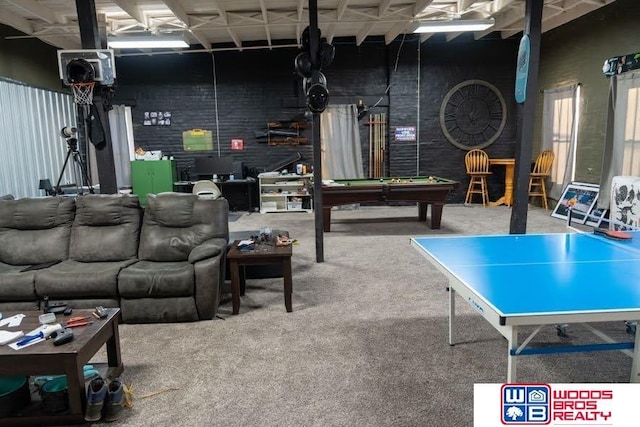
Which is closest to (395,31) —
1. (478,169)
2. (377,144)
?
(377,144)

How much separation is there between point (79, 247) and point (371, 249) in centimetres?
342

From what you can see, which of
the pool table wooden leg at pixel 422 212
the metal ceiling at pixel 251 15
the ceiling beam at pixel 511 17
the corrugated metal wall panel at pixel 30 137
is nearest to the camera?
the metal ceiling at pixel 251 15

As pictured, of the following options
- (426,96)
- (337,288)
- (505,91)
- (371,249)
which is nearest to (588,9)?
(505,91)

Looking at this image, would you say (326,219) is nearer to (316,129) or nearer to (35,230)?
(316,129)

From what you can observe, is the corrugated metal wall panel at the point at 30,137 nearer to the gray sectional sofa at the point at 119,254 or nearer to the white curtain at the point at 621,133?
the gray sectional sofa at the point at 119,254

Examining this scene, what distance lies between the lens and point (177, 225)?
3.93m

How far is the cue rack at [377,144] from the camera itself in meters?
9.08

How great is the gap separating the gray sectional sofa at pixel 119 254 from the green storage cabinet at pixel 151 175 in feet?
14.9

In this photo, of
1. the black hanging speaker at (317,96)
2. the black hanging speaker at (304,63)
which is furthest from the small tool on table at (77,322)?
the black hanging speaker at (304,63)

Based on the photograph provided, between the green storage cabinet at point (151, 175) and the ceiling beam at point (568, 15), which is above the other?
the ceiling beam at point (568, 15)

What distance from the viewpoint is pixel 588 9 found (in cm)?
700

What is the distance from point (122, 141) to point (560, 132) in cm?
873

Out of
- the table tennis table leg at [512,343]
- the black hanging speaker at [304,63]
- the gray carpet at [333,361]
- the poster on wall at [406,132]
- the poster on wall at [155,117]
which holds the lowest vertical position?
the gray carpet at [333,361]

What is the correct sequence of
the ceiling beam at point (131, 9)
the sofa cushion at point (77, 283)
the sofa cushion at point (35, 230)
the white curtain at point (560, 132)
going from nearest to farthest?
the sofa cushion at point (77, 283) → the sofa cushion at point (35, 230) → the ceiling beam at point (131, 9) → the white curtain at point (560, 132)
